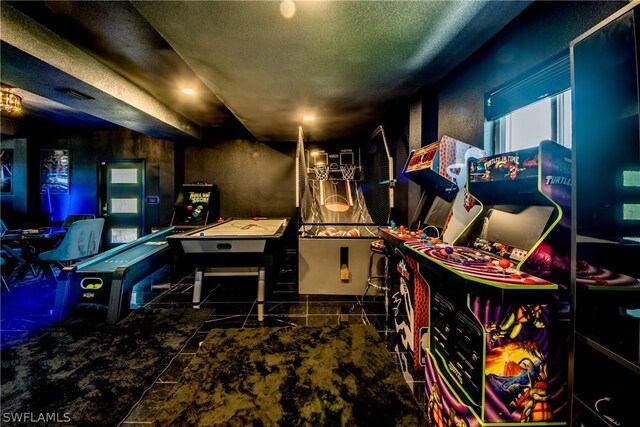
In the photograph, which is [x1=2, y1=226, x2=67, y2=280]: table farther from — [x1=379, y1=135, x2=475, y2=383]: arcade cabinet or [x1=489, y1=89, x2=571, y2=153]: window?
[x1=489, y1=89, x2=571, y2=153]: window

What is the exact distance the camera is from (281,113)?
4469mm

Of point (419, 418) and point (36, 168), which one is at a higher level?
point (36, 168)

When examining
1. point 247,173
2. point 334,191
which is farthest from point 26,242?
point 334,191

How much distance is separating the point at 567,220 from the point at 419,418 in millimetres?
1261

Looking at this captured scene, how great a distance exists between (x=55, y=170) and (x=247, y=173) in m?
4.62

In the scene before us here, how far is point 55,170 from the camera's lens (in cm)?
651

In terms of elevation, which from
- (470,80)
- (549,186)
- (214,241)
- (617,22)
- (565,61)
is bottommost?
(214,241)

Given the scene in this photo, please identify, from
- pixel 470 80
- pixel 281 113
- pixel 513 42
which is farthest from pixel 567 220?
pixel 281 113

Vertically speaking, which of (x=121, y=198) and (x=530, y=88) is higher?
(x=530, y=88)

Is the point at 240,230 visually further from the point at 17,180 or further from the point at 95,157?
the point at 17,180

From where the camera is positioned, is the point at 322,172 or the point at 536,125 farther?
the point at 322,172

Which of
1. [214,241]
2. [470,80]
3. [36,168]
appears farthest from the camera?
[36,168]

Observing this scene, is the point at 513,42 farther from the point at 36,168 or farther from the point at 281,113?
the point at 36,168

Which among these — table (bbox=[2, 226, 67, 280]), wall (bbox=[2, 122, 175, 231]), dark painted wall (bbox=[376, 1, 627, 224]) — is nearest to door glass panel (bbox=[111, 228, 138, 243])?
wall (bbox=[2, 122, 175, 231])
